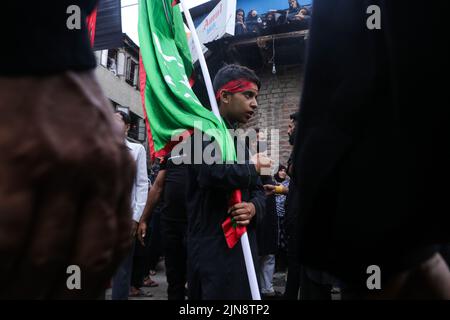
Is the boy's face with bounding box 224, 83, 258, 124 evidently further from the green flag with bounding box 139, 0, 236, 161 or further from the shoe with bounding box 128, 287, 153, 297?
the shoe with bounding box 128, 287, 153, 297

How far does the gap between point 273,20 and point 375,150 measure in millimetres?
8652

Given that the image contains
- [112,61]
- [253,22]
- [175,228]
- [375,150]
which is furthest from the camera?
[112,61]

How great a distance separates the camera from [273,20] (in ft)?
29.7

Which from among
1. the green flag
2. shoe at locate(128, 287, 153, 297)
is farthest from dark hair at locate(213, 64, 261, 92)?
shoe at locate(128, 287, 153, 297)

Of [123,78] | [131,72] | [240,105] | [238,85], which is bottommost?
[240,105]

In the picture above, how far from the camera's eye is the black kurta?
240 cm

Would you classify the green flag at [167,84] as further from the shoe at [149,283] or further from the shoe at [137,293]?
the shoe at [149,283]

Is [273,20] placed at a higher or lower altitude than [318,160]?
higher

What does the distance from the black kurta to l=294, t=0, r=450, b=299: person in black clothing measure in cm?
134

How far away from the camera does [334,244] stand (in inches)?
38.5

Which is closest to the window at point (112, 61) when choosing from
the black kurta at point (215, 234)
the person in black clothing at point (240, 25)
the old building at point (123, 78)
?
the old building at point (123, 78)

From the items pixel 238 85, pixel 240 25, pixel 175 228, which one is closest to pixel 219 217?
pixel 238 85

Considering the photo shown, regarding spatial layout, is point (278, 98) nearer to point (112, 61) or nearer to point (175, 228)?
point (175, 228)

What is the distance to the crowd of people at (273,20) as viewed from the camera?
8.80m
